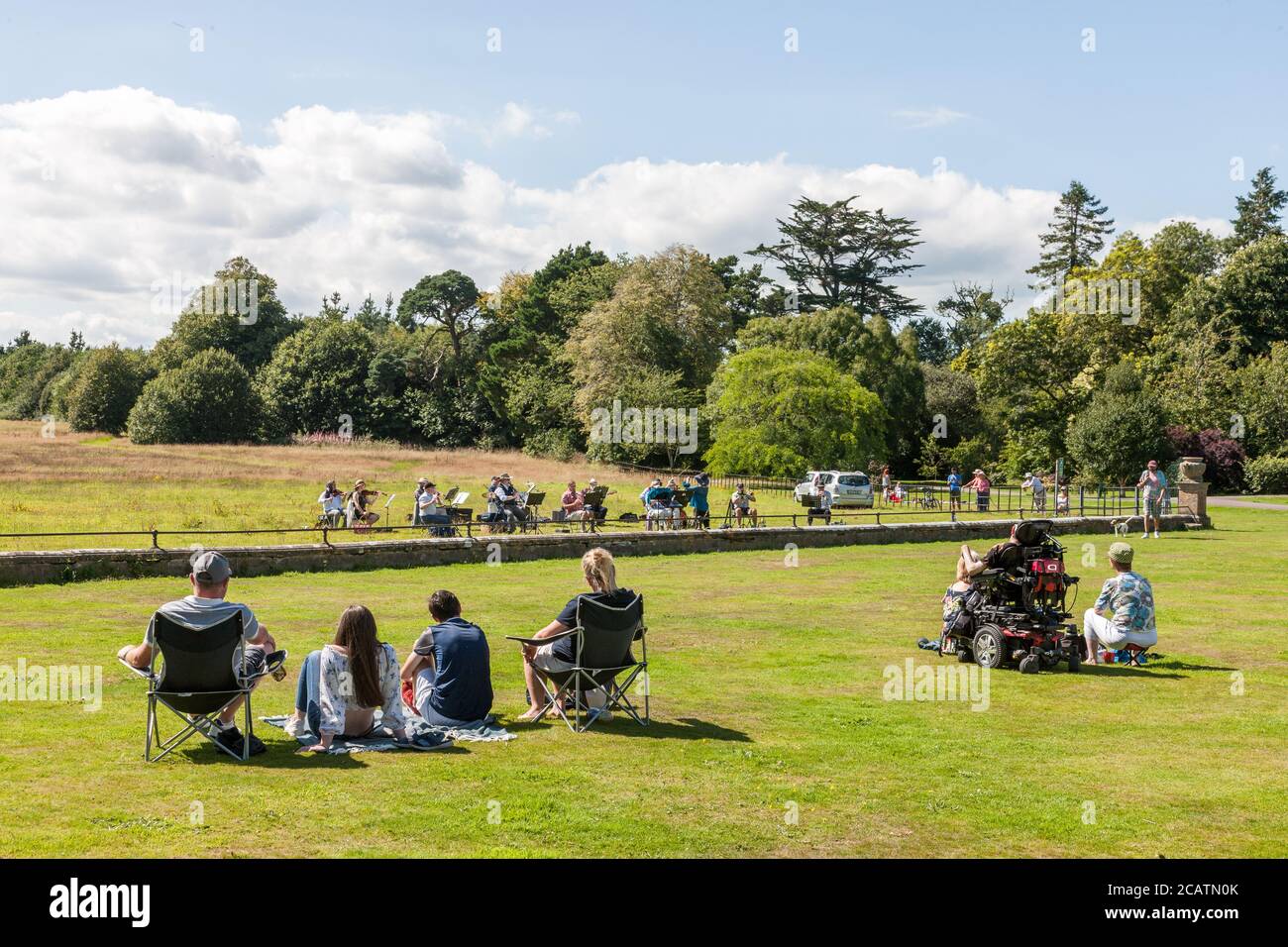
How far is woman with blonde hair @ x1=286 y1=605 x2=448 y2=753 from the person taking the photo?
7875 millimetres

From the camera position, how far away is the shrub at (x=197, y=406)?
69500mm

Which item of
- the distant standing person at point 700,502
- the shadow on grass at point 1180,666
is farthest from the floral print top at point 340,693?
the distant standing person at point 700,502

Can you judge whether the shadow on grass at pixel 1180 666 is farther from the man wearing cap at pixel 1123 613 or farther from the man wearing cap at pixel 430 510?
the man wearing cap at pixel 430 510

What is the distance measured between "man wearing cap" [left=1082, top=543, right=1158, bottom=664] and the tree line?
111 feet

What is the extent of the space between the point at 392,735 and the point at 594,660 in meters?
1.56

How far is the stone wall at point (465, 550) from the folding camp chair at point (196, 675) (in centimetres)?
1056

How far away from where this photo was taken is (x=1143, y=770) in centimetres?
748

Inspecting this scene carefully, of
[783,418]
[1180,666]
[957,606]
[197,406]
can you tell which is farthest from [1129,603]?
[197,406]

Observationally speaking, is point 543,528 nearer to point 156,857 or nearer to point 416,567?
point 416,567

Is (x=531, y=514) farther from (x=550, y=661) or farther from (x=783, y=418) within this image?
(x=783, y=418)

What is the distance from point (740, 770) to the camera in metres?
7.37

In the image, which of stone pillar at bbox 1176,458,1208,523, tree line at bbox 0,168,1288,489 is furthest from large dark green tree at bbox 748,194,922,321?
stone pillar at bbox 1176,458,1208,523

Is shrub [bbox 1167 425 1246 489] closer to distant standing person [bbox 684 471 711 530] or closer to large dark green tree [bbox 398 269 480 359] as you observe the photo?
distant standing person [bbox 684 471 711 530]

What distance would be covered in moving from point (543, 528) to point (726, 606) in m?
12.1
